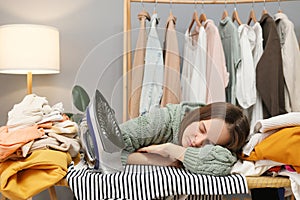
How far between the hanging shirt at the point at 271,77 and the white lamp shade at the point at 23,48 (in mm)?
980

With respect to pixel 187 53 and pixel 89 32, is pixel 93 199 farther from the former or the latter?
pixel 89 32

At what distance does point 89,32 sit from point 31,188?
139 centimetres

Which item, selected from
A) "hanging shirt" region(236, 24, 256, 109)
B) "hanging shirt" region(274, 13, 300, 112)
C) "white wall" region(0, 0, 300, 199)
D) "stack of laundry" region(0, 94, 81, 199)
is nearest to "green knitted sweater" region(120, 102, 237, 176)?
"stack of laundry" region(0, 94, 81, 199)

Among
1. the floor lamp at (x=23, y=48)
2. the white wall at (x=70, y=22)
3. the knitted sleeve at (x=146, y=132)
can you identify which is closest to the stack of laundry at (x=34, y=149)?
the knitted sleeve at (x=146, y=132)

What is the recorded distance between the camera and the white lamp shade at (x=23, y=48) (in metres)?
1.87

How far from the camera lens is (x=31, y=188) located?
0.99 m

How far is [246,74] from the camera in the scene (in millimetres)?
1825

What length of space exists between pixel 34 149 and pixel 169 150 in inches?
14.1

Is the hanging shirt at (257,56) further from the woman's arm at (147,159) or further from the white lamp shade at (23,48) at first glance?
the white lamp shade at (23,48)

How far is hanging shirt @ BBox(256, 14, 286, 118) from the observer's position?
70.6 inches

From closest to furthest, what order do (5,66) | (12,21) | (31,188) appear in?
1. (31,188)
2. (5,66)
3. (12,21)

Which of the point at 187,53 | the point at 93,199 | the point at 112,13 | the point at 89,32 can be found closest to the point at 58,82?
the point at 89,32

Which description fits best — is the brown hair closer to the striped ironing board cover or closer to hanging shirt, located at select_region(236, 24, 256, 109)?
the striped ironing board cover

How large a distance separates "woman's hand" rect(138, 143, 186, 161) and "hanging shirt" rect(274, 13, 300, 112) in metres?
0.90
